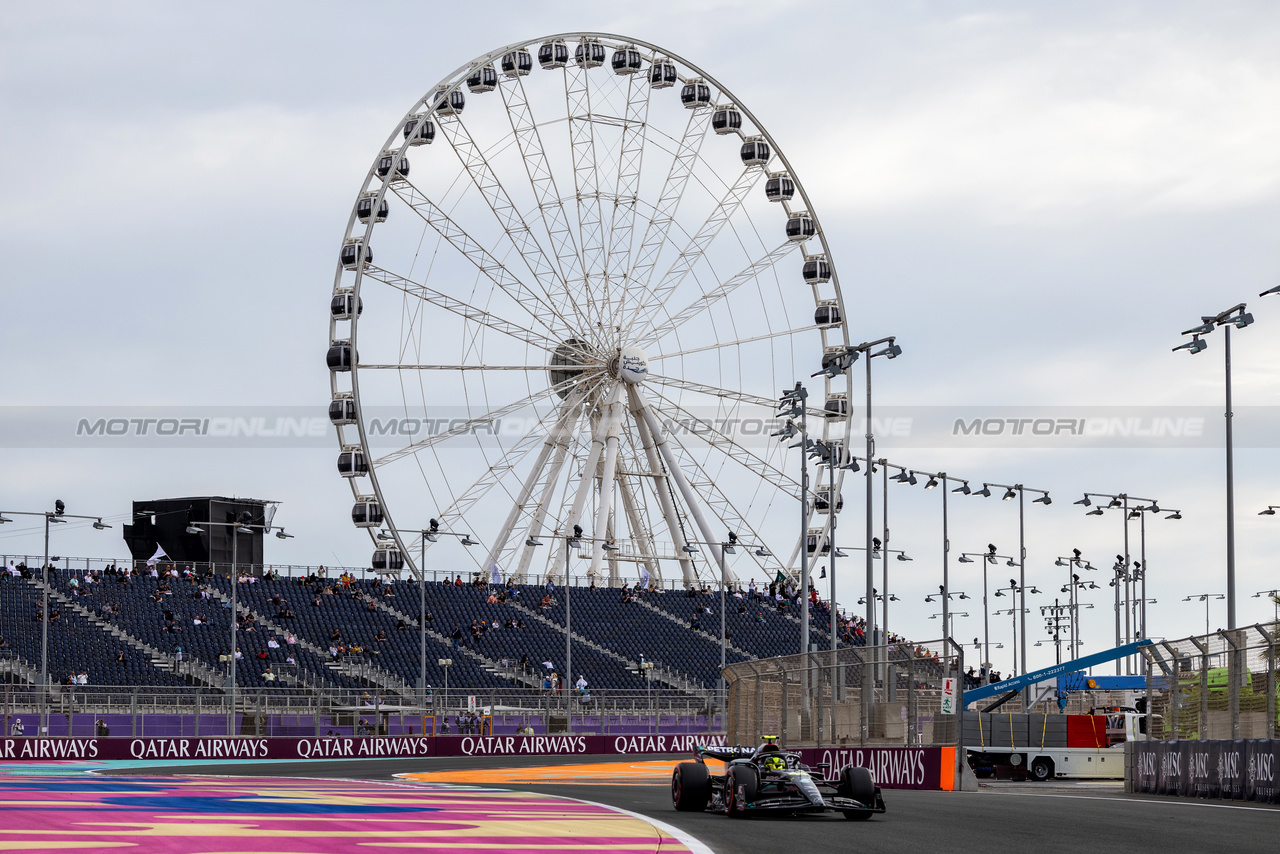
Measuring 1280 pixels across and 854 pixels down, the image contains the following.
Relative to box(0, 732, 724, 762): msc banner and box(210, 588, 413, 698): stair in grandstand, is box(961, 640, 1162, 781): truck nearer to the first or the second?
box(0, 732, 724, 762): msc banner

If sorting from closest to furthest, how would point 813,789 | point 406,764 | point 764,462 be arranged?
point 813,789 < point 406,764 < point 764,462

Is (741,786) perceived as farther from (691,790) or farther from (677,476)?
(677,476)

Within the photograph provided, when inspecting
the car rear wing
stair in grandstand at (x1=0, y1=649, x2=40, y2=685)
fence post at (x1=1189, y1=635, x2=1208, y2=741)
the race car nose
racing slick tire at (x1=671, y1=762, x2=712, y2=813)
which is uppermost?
fence post at (x1=1189, y1=635, x2=1208, y2=741)

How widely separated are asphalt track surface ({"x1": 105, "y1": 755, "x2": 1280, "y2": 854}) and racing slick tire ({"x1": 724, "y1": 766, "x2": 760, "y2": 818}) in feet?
0.81

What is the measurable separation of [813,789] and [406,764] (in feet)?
83.3

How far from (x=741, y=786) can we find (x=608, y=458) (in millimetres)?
45718

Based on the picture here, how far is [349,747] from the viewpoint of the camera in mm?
47344

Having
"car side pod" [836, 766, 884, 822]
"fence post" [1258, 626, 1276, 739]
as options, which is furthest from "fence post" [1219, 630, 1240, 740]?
"car side pod" [836, 766, 884, 822]

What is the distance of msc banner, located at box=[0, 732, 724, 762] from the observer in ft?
141

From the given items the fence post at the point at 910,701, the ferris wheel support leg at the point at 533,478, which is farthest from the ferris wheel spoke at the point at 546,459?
the fence post at the point at 910,701

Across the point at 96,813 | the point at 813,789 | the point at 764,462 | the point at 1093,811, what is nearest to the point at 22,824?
the point at 96,813

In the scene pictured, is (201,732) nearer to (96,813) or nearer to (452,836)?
(96,813)

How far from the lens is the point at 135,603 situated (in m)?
57.7

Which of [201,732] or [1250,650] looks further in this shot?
[201,732]
